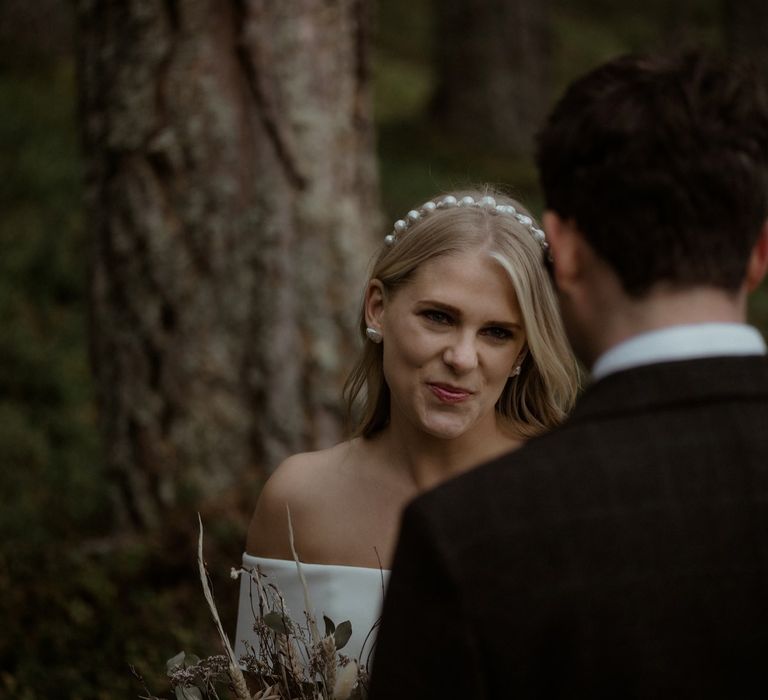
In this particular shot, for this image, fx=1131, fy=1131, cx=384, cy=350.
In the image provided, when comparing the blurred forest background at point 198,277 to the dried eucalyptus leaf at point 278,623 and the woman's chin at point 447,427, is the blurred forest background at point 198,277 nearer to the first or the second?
the woman's chin at point 447,427

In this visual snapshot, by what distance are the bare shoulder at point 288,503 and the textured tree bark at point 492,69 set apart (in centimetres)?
1196

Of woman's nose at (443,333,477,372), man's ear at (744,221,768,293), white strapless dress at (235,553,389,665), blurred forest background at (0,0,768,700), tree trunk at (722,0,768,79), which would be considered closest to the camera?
man's ear at (744,221,768,293)

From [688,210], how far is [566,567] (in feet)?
1.82

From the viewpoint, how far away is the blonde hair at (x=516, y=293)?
9.76 ft

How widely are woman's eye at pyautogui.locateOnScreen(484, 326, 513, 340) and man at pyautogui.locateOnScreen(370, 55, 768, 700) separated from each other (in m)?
1.19

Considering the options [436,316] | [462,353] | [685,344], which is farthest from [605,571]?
[436,316]

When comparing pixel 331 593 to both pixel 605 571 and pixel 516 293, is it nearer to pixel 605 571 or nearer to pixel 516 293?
pixel 516 293

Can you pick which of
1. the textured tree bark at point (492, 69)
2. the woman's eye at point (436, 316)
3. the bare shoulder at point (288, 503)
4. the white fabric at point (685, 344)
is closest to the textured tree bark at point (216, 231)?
the bare shoulder at point (288, 503)

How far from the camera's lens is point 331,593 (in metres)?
3.11

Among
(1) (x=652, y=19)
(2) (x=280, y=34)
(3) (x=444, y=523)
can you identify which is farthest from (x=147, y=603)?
(1) (x=652, y=19)

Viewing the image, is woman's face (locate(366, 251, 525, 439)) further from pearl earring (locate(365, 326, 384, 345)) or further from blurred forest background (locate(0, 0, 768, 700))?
blurred forest background (locate(0, 0, 768, 700))

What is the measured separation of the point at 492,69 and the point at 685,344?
1371 cm

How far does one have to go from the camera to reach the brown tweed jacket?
5.27ft

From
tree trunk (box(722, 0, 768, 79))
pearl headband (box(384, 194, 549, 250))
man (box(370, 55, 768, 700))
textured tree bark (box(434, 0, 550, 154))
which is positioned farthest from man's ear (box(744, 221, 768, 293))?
textured tree bark (box(434, 0, 550, 154))
